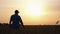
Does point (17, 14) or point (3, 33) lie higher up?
point (17, 14)

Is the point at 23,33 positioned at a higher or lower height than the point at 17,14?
lower

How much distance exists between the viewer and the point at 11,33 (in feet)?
42.1

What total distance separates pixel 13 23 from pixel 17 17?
420 mm

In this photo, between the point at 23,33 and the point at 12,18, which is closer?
the point at 23,33

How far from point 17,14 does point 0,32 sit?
2286 millimetres

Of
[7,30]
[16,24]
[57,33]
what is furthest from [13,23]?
[57,33]

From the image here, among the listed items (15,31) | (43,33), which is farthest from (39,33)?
(15,31)

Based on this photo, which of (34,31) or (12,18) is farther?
(12,18)

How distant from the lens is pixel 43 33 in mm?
→ 13086

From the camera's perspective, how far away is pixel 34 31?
44.5 ft

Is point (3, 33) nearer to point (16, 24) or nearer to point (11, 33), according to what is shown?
point (11, 33)

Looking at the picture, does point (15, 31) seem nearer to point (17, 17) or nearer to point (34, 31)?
point (34, 31)

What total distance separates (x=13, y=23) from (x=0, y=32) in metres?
2.12

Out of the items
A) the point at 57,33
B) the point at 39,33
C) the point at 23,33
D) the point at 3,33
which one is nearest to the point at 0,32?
the point at 3,33
